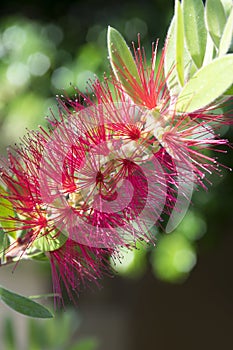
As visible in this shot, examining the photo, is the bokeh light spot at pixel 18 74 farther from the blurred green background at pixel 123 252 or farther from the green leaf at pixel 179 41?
the green leaf at pixel 179 41

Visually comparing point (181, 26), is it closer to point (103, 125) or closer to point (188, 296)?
point (103, 125)

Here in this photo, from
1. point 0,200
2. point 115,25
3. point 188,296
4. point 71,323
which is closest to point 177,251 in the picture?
point 71,323

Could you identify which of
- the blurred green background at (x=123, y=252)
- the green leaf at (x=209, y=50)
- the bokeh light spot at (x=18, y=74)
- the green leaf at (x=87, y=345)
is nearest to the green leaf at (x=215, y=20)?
the green leaf at (x=209, y=50)

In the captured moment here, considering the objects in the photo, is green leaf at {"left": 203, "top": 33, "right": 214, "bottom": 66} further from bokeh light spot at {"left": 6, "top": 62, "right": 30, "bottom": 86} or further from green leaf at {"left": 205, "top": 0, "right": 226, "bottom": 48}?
bokeh light spot at {"left": 6, "top": 62, "right": 30, "bottom": 86}

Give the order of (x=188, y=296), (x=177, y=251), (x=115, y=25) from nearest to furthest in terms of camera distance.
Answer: (x=177, y=251) → (x=115, y=25) → (x=188, y=296)

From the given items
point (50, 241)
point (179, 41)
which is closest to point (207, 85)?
point (179, 41)
